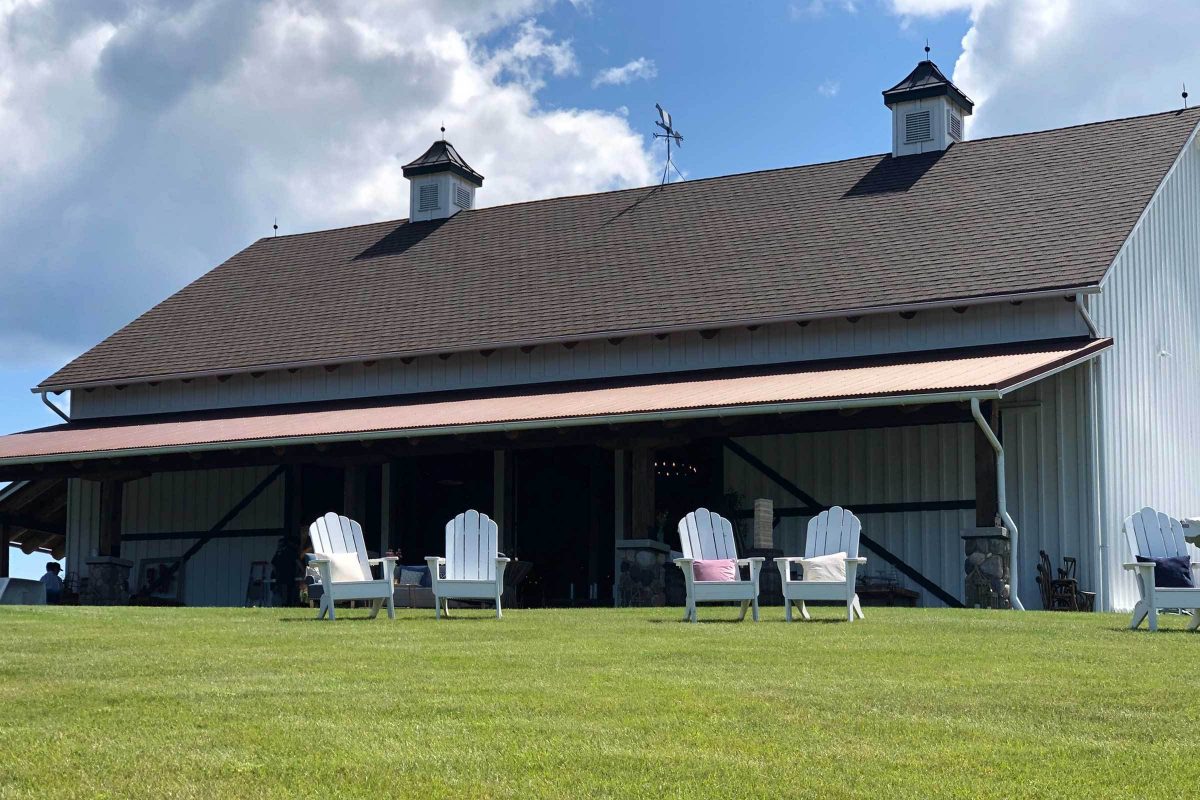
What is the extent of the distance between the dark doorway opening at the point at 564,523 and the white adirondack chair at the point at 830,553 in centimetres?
680

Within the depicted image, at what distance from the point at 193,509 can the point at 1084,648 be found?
50.5 feet

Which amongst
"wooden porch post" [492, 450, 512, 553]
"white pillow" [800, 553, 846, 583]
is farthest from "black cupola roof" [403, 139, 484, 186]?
"white pillow" [800, 553, 846, 583]

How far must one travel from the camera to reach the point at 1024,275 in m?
17.2

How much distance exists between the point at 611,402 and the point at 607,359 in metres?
2.70

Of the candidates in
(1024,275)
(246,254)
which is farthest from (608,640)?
Answer: (246,254)

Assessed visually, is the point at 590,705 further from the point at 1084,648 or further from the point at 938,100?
the point at 938,100

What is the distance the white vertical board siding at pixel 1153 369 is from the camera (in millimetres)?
17000

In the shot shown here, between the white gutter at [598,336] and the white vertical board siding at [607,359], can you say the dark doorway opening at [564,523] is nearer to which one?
the white vertical board siding at [607,359]

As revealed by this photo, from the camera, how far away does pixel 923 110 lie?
840 inches

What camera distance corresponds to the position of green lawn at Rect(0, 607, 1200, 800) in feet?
18.7

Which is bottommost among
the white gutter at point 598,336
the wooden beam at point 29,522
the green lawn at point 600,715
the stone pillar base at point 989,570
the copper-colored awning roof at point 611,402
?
the green lawn at point 600,715

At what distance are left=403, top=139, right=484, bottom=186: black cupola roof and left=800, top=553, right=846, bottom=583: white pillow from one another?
46.9 ft

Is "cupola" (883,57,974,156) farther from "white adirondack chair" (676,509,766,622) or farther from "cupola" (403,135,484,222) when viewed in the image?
"white adirondack chair" (676,509,766,622)

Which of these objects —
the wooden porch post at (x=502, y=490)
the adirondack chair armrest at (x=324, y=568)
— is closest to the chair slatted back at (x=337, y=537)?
the adirondack chair armrest at (x=324, y=568)
